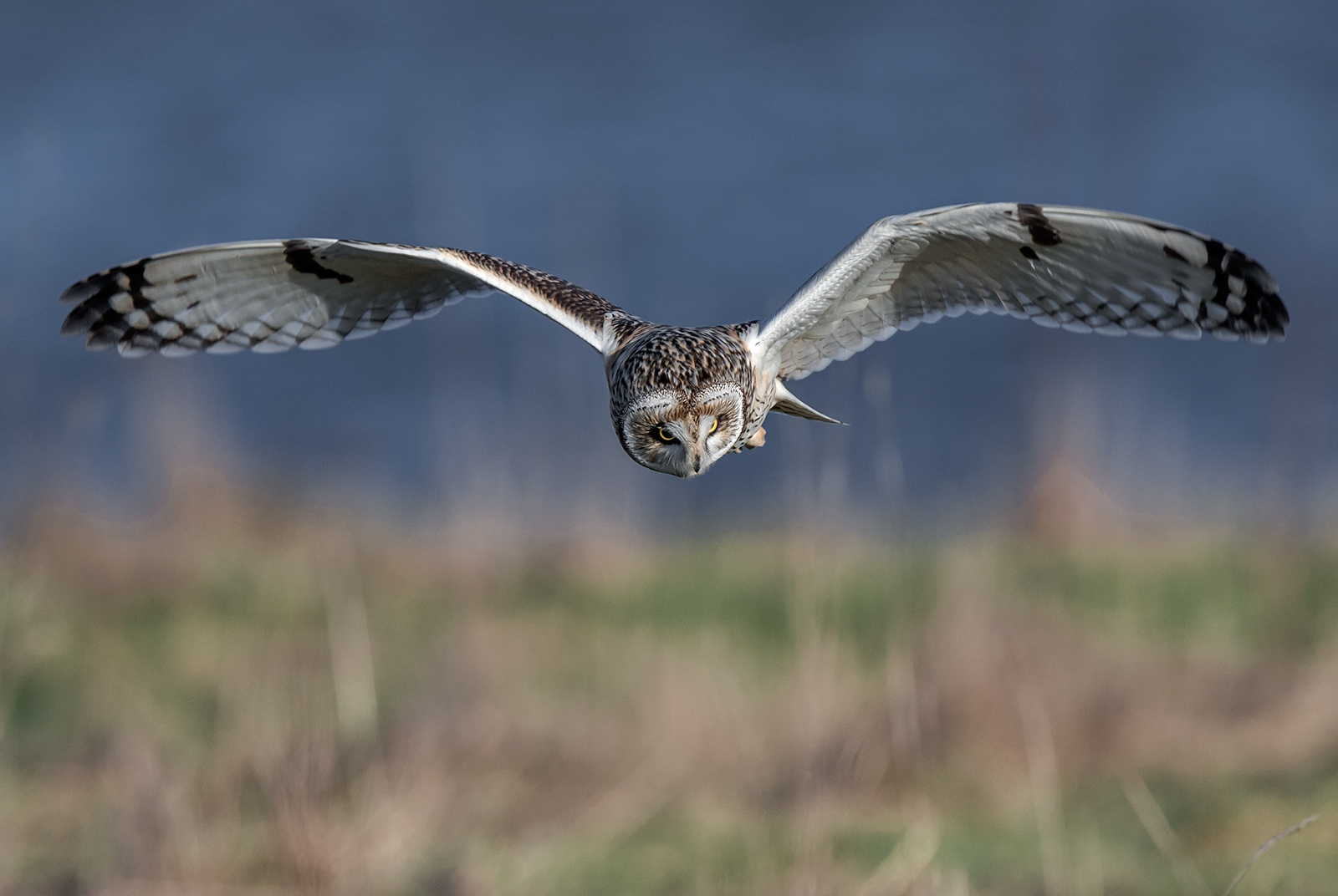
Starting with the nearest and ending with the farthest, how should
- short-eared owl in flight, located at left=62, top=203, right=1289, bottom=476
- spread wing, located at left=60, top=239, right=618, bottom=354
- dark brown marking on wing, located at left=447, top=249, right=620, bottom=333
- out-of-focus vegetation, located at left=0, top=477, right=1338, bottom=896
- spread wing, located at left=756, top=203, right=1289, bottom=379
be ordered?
short-eared owl in flight, located at left=62, top=203, right=1289, bottom=476 < spread wing, located at left=756, top=203, right=1289, bottom=379 < dark brown marking on wing, located at left=447, top=249, right=620, bottom=333 < spread wing, located at left=60, top=239, right=618, bottom=354 < out-of-focus vegetation, located at left=0, top=477, right=1338, bottom=896

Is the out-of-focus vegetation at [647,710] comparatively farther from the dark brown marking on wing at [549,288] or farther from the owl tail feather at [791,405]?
the dark brown marking on wing at [549,288]

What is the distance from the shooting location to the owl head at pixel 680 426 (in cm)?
270

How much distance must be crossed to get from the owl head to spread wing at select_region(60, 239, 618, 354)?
0.64 metres

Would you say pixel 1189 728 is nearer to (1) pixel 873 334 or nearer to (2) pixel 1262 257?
(1) pixel 873 334

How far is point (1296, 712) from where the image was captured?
648 cm

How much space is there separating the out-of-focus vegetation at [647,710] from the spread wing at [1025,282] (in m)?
0.84

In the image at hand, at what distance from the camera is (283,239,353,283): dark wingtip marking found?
143 inches

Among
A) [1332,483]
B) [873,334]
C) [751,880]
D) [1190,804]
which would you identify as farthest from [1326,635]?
[873,334]

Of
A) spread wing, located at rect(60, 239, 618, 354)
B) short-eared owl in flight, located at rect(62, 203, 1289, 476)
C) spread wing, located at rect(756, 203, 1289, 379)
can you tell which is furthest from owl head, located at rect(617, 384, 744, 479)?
spread wing, located at rect(60, 239, 618, 354)

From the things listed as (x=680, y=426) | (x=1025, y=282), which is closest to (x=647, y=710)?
(x=1025, y=282)

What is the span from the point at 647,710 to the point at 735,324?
3.35 m

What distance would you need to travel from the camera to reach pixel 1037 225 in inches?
128

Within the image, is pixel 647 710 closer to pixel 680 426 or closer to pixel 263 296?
pixel 263 296

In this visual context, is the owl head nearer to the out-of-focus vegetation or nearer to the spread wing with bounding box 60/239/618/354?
the spread wing with bounding box 60/239/618/354
